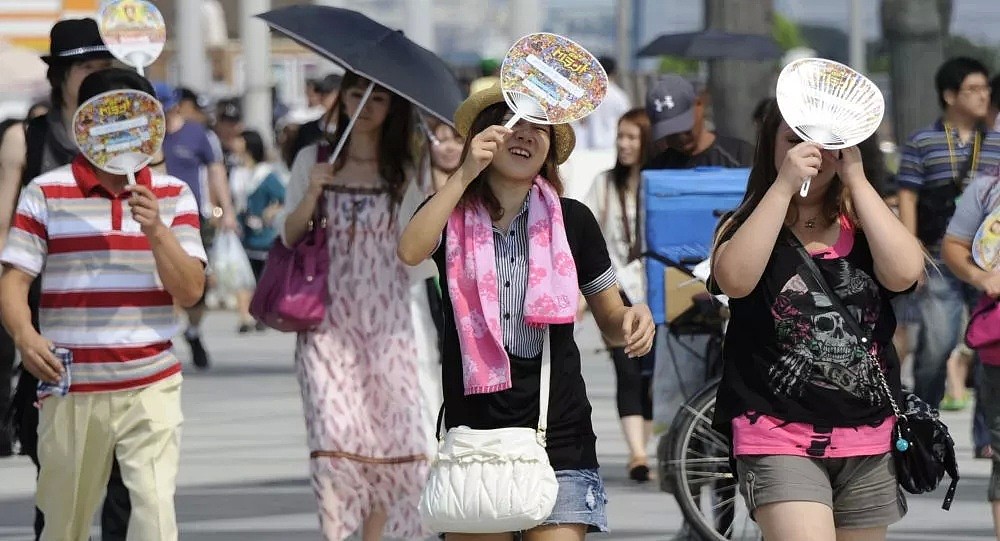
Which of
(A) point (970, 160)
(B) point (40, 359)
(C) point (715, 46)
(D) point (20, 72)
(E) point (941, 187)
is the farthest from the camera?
(D) point (20, 72)

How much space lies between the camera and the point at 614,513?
29.0 feet

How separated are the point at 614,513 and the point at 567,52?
3973mm

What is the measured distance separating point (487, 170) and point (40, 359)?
4.99 feet

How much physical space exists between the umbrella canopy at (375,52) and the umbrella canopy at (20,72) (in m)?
8.46

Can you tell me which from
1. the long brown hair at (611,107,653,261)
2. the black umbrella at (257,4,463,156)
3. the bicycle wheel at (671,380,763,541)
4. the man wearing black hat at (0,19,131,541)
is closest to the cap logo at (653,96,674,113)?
the long brown hair at (611,107,653,261)

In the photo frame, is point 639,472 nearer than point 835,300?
No

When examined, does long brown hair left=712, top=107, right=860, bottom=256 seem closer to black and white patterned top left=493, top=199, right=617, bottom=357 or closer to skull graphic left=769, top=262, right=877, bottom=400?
skull graphic left=769, top=262, right=877, bottom=400

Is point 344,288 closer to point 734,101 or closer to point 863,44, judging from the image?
point 734,101

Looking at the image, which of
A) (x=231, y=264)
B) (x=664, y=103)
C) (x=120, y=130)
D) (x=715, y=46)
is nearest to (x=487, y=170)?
(x=120, y=130)

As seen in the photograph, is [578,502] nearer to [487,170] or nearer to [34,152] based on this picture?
[487,170]

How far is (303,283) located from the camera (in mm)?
7285

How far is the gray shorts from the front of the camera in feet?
16.3

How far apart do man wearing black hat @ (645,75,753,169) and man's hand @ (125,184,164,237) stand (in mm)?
3563

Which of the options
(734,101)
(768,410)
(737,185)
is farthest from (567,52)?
(734,101)
